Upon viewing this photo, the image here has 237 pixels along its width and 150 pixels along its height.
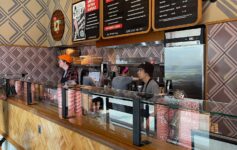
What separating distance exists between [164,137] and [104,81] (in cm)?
342

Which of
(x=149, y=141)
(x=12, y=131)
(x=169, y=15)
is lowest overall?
(x=12, y=131)

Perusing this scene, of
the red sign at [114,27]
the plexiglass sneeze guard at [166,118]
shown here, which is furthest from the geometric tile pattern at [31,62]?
the plexiglass sneeze guard at [166,118]

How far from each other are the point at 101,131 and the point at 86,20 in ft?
9.47

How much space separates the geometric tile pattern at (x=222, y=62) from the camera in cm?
254

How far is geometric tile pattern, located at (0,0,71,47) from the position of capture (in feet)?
17.8

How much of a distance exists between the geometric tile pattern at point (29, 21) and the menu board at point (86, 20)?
52 centimetres

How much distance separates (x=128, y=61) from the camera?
15.2ft

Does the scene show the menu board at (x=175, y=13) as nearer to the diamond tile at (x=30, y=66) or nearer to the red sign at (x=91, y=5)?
the red sign at (x=91, y=5)

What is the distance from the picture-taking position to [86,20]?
4352 mm


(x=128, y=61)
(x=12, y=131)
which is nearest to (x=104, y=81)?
(x=128, y=61)

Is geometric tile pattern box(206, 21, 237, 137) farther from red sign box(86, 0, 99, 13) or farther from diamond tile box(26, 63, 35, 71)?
diamond tile box(26, 63, 35, 71)

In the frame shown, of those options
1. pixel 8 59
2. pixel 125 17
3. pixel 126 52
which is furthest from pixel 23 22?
pixel 125 17

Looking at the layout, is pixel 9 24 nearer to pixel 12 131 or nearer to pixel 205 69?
pixel 12 131

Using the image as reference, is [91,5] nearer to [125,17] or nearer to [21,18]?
[125,17]
